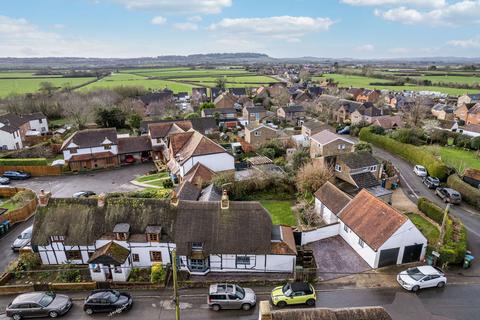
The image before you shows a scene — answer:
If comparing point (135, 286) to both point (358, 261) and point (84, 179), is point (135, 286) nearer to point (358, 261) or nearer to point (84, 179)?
point (358, 261)

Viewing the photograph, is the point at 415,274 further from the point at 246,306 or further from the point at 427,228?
the point at 246,306

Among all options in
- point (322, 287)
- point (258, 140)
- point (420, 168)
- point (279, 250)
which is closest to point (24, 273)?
point (279, 250)

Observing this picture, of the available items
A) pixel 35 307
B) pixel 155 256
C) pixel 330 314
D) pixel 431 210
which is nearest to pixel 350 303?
pixel 330 314

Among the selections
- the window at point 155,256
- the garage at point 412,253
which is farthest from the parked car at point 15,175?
the garage at point 412,253

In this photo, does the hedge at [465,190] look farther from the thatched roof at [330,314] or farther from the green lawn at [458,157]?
the thatched roof at [330,314]

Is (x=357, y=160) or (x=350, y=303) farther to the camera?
(x=357, y=160)
